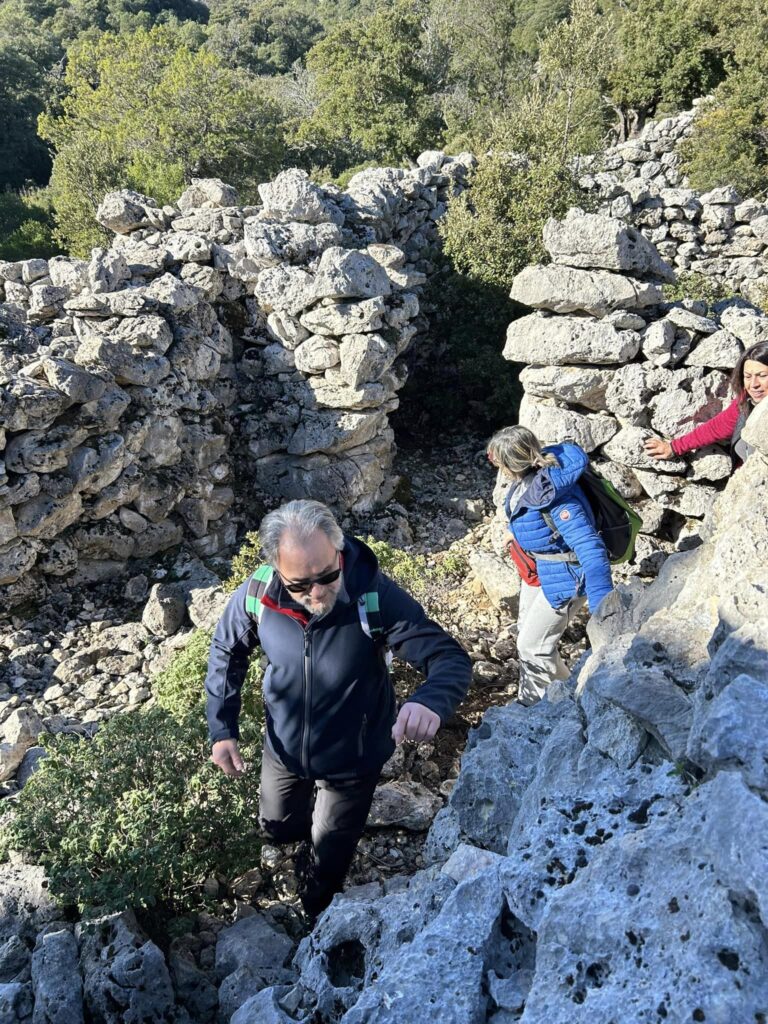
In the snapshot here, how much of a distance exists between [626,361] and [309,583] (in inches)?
235

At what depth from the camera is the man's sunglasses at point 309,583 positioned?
319cm

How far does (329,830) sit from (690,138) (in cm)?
2158

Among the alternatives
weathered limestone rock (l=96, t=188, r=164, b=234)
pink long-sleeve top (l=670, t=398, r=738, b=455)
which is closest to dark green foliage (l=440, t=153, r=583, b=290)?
weathered limestone rock (l=96, t=188, r=164, b=234)

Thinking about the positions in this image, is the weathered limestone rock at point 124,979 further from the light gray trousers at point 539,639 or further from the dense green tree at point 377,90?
the dense green tree at point 377,90

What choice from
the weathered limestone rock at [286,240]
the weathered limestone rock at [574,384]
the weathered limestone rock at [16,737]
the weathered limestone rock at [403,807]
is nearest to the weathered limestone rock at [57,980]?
the weathered limestone rock at [403,807]

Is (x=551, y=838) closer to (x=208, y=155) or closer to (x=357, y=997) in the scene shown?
(x=357, y=997)

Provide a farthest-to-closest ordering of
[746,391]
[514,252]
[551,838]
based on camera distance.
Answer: [514,252]
[746,391]
[551,838]

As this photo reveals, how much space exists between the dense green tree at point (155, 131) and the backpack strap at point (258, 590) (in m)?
13.9

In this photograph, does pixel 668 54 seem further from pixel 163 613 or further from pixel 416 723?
pixel 416 723

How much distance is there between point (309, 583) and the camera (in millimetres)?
3191

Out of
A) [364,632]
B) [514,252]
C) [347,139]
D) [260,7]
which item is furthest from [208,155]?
[260,7]

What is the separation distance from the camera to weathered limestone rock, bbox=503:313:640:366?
25.7ft

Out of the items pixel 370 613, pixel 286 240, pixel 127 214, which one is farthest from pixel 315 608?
pixel 127 214

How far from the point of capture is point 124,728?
4148 mm
